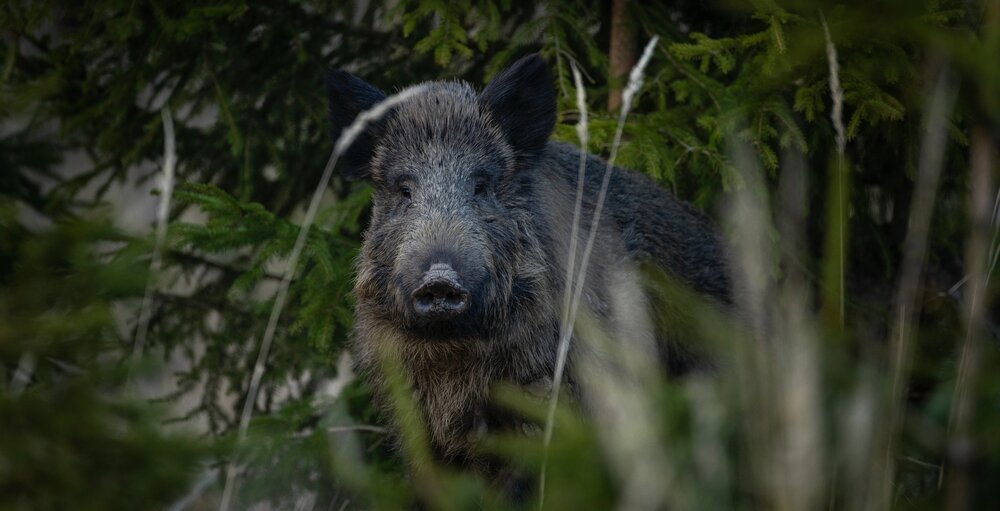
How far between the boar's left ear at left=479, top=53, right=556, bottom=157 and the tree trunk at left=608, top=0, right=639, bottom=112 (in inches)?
57.4

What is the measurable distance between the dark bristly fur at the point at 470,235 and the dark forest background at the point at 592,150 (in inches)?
16.2

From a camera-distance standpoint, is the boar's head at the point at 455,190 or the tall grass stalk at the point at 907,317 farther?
the boar's head at the point at 455,190

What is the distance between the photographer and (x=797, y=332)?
196cm

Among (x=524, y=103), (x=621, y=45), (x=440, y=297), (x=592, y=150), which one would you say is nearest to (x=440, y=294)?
(x=440, y=297)

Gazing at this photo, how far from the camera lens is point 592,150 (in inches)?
230

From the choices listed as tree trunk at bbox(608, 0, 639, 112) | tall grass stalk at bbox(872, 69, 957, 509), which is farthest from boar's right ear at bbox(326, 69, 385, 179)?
tall grass stalk at bbox(872, 69, 957, 509)

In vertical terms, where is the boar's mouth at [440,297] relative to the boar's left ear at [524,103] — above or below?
below

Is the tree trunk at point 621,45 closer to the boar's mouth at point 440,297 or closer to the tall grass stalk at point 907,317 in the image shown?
the boar's mouth at point 440,297

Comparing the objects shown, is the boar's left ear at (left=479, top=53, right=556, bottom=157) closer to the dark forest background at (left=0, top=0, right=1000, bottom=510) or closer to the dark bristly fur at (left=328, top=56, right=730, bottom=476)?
the dark bristly fur at (left=328, top=56, right=730, bottom=476)

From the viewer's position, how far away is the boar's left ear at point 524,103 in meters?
4.72

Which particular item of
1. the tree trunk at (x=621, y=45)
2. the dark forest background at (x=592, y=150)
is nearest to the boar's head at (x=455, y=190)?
Answer: the dark forest background at (x=592, y=150)

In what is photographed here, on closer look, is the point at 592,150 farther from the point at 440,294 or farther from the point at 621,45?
the point at 440,294

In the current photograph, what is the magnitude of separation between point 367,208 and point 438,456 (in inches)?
96.8

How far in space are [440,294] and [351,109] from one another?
1.31m
